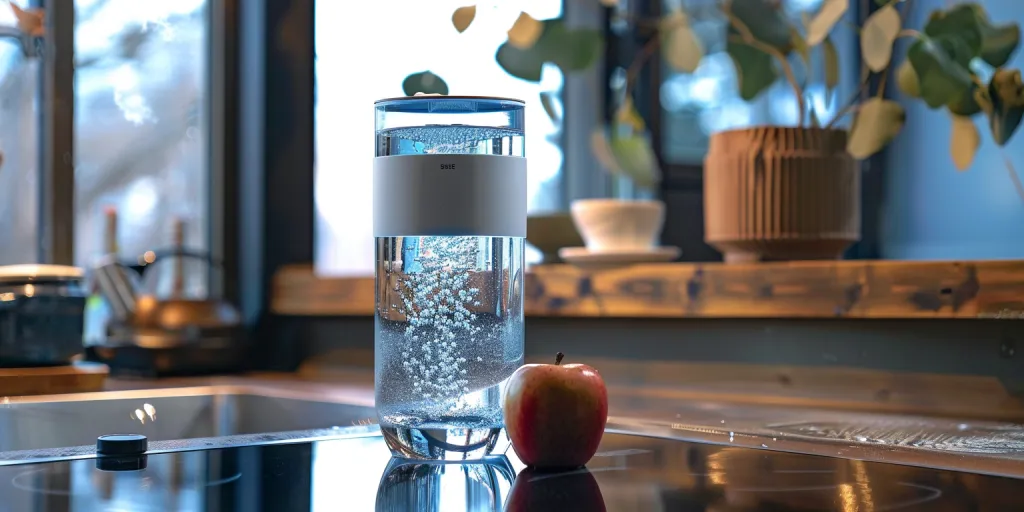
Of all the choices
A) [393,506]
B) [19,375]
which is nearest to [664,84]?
[19,375]

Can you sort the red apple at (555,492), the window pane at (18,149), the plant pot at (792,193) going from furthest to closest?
the window pane at (18,149), the plant pot at (792,193), the red apple at (555,492)

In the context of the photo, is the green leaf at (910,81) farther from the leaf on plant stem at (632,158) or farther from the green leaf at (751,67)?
the leaf on plant stem at (632,158)

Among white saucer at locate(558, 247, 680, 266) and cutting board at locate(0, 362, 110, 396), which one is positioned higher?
white saucer at locate(558, 247, 680, 266)

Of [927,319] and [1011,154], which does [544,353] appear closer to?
[927,319]

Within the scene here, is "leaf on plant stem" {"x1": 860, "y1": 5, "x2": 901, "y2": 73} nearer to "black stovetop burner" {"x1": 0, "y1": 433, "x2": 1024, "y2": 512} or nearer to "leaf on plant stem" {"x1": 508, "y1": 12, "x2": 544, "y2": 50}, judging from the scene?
"leaf on plant stem" {"x1": 508, "y1": 12, "x2": 544, "y2": 50}

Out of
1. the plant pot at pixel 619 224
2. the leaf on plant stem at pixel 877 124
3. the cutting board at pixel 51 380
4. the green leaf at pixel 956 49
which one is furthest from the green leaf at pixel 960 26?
the cutting board at pixel 51 380

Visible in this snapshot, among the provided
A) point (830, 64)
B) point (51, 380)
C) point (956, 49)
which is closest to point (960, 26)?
point (956, 49)

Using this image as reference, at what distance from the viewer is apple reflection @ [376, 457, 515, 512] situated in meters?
0.73

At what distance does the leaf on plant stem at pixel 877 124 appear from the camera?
4.61 ft

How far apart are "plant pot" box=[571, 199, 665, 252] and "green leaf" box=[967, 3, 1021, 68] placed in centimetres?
51

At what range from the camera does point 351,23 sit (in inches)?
90.8

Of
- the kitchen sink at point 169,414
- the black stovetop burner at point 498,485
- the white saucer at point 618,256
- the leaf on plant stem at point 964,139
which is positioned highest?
the leaf on plant stem at point 964,139

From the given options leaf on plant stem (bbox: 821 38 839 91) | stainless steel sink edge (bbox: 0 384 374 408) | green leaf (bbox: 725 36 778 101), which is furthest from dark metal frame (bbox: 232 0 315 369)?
leaf on plant stem (bbox: 821 38 839 91)

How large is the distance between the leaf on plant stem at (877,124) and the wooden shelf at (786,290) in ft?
0.49
